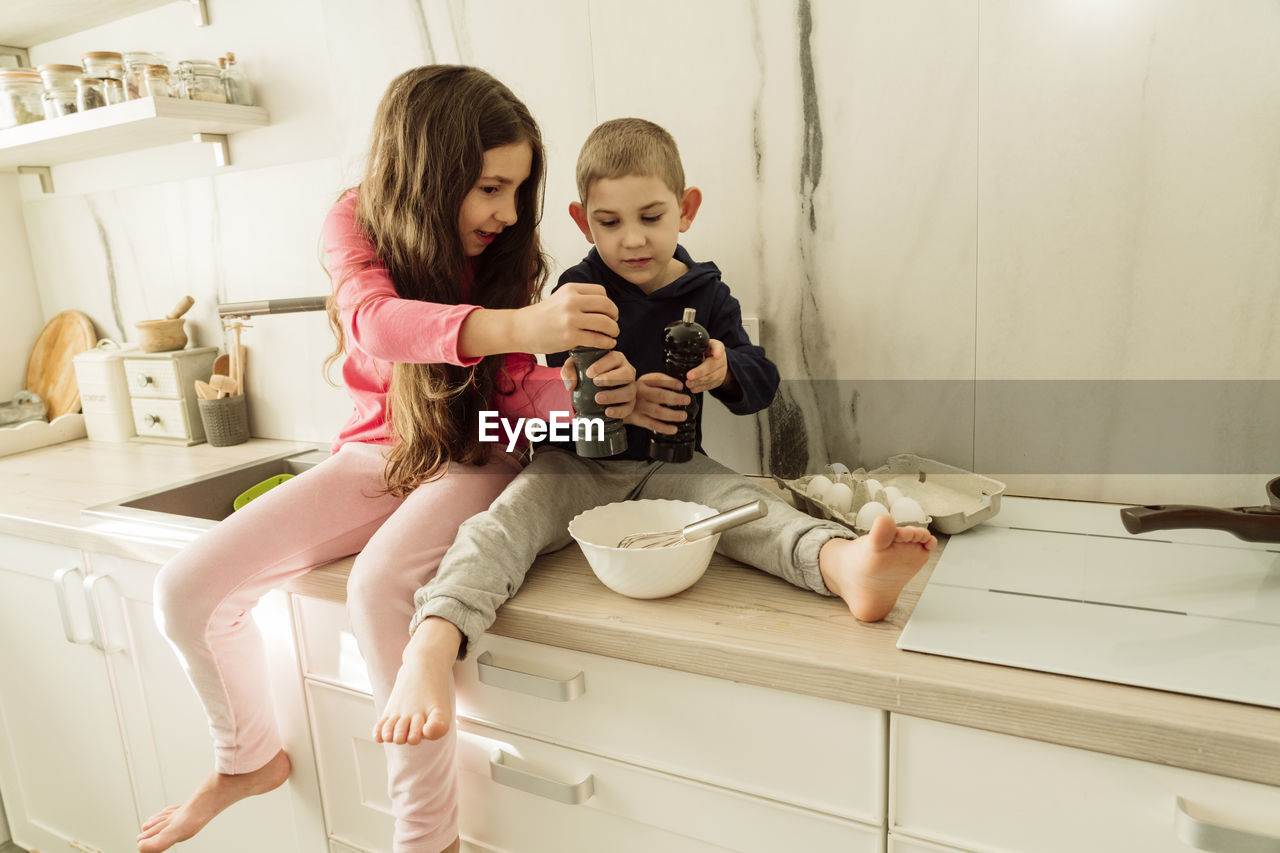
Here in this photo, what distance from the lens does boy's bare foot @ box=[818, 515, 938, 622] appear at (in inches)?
28.4

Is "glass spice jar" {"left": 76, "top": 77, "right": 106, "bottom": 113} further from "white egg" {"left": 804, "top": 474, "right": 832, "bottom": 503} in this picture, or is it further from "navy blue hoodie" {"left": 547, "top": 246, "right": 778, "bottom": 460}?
"white egg" {"left": 804, "top": 474, "right": 832, "bottom": 503}

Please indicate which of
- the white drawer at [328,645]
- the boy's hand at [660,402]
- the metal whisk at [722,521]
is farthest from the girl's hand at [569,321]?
the white drawer at [328,645]

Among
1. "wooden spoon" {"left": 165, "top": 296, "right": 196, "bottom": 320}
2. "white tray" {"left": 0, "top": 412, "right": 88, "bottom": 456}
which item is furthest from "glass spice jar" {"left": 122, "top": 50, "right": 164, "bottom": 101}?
"white tray" {"left": 0, "top": 412, "right": 88, "bottom": 456}

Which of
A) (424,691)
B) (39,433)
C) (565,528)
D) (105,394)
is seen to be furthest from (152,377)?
(424,691)

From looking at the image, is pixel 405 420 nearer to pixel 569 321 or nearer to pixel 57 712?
pixel 569 321

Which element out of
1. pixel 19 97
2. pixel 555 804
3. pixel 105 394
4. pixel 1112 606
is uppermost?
pixel 19 97

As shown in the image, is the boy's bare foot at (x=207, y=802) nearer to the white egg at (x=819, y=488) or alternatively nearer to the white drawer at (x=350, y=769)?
the white drawer at (x=350, y=769)

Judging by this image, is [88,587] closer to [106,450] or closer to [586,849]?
[106,450]

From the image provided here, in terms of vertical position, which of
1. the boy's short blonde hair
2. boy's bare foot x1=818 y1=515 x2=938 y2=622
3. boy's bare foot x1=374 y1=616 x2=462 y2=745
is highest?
the boy's short blonde hair

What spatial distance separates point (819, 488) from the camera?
3.51 ft

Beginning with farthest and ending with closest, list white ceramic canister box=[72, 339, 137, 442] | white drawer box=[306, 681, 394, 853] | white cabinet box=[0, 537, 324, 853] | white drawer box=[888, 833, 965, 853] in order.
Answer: white ceramic canister box=[72, 339, 137, 442], white cabinet box=[0, 537, 324, 853], white drawer box=[306, 681, 394, 853], white drawer box=[888, 833, 965, 853]

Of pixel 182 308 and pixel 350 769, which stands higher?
pixel 182 308

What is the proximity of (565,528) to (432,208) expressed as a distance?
0.43 m

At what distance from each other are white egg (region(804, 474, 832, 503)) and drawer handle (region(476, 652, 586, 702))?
1.31 ft
